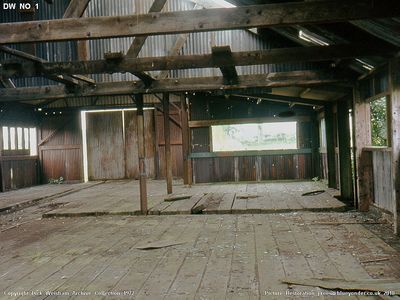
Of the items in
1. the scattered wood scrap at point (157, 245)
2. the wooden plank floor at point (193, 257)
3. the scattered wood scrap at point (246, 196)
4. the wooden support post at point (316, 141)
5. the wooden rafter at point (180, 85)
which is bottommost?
the wooden plank floor at point (193, 257)

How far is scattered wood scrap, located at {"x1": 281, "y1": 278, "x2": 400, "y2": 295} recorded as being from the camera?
3564 millimetres

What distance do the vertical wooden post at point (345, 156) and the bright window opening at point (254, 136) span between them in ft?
14.9

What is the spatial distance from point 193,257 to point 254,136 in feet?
30.8

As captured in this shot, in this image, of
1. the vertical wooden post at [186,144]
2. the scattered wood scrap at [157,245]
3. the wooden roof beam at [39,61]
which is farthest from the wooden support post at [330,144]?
the wooden roof beam at [39,61]

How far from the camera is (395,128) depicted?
557 centimetres

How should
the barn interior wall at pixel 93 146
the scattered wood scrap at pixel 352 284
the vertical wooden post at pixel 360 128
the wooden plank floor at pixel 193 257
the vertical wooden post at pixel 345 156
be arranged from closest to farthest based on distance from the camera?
the scattered wood scrap at pixel 352 284 → the wooden plank floor at pixel 193 257 → the vertical wooden post at pixel 360 128 → the vertical wooden post at pixel 345 156 → the barn interior wall at pixel 93 146

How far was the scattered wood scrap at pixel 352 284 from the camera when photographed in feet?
11.7

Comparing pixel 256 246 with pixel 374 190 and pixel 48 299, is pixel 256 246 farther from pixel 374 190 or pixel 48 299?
pixel 374 190

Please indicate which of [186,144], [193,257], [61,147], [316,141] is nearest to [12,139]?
[61,147]

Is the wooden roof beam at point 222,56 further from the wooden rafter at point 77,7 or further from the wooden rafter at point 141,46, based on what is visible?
the wooden rafter at point 77,7

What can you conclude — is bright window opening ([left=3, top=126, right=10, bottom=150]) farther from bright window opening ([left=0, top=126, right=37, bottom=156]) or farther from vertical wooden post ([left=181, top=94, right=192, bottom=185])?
vertical wooden post ([left=181, top=94, right=192, bottom=185])

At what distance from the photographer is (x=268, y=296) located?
11.6ft

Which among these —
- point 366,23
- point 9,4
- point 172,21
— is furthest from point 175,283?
point 9,4

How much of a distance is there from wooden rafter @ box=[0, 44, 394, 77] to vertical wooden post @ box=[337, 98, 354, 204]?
3.65 m
